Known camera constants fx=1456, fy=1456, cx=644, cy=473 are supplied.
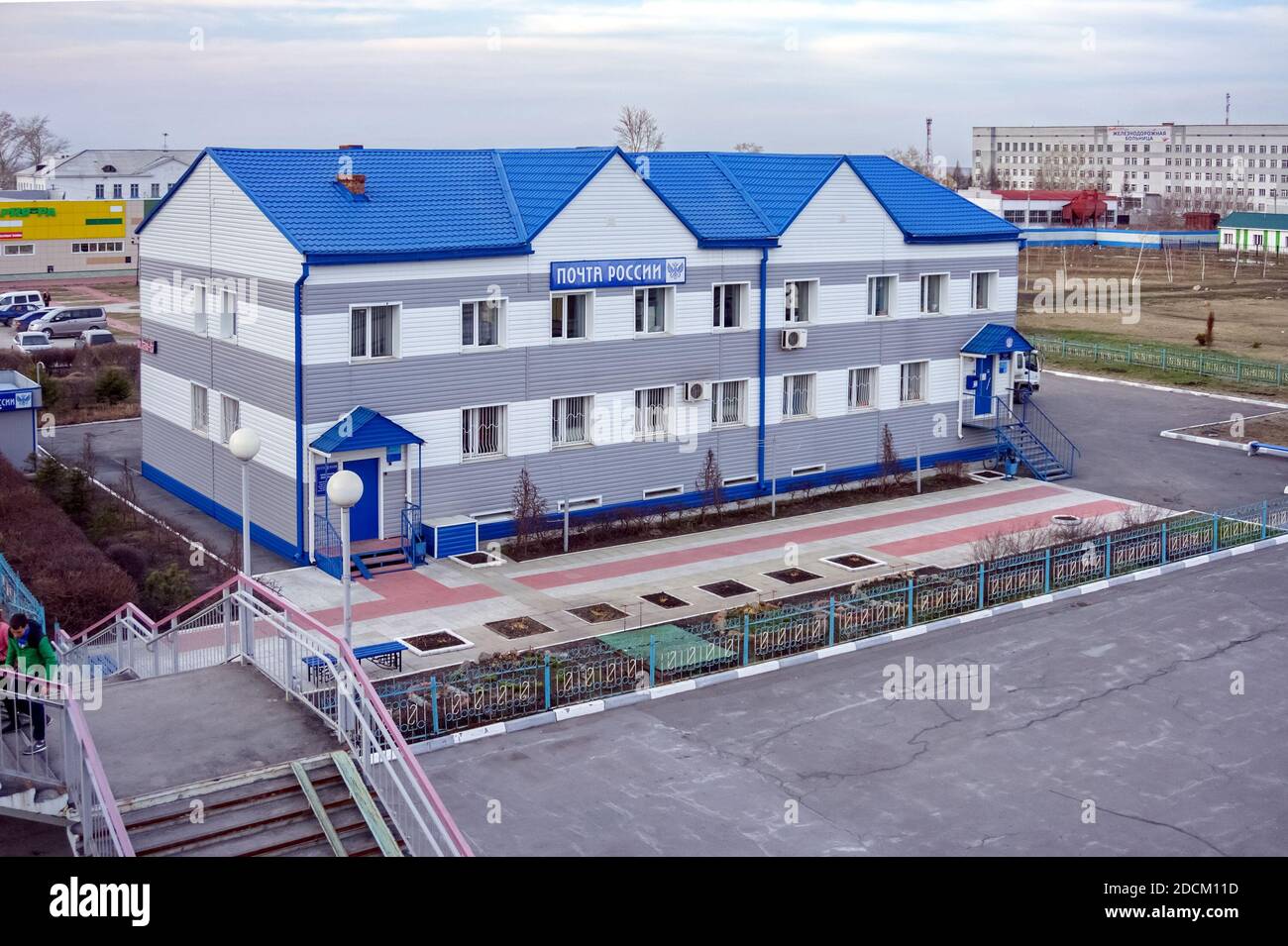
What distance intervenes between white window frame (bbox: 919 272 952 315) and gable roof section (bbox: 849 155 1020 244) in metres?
0.79

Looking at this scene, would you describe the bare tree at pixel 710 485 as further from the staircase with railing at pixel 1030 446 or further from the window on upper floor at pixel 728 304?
the staircase with railing at pixel 1030 446

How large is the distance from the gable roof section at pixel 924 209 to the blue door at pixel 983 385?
2.72 m

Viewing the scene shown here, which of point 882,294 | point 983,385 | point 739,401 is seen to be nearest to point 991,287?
point 983,385

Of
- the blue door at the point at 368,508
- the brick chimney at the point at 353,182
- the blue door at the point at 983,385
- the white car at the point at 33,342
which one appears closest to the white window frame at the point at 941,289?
the blue door at the point at 983,385

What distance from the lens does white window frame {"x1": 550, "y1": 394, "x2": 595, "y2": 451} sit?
26812 mm

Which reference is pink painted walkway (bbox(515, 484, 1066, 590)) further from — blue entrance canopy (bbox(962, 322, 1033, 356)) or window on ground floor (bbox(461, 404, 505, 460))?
blue entrance canopy (bbox(962, 322, 1033, 356))

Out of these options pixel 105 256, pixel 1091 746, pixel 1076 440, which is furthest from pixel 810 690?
pixel 105 256

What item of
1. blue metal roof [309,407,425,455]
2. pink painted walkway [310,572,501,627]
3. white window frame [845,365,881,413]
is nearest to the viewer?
pink painted walkway [310,572,501,627]

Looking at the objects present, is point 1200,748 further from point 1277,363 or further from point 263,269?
point 1277,363

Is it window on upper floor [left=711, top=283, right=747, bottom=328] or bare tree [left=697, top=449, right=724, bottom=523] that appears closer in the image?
bare tree [left=697, top=449, right=724, bottom=523]

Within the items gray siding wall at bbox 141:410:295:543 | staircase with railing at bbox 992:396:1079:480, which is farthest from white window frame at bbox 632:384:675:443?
staircase with railing at bbox 992:396:1079:480

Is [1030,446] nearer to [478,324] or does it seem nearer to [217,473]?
[478,324]

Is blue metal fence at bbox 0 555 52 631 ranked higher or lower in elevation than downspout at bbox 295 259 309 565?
lower
